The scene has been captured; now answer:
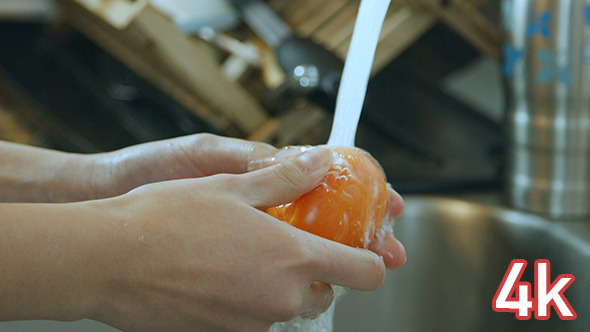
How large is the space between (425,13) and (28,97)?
729 millimetres

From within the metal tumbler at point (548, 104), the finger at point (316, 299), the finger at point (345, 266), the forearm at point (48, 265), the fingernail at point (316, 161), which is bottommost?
the forearm at point (48, 265)

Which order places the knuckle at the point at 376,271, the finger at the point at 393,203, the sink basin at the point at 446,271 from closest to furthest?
the knuckle at the point at 376,271
the finger at the point at 393,203
the sink basin at the point at 446,271

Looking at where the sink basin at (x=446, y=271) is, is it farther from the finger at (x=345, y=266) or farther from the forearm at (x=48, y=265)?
the forearm at (x=48, y=265)

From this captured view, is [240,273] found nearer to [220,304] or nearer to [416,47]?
[220,304]

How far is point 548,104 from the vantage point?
77 cm

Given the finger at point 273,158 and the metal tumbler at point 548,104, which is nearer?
the finger at point 273,158

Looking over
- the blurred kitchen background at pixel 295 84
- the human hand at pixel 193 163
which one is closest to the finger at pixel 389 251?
the human hand at pixel 193 163

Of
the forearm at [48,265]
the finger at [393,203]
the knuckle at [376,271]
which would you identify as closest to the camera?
the forearm at [48,265]

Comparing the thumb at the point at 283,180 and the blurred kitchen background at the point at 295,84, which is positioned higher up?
the blurred kitchen background at the point at 295,84

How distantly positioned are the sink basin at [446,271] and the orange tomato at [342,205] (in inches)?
13.6

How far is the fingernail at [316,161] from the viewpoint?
483 millimetres

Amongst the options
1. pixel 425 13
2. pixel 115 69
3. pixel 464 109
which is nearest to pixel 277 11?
pixel 425 13

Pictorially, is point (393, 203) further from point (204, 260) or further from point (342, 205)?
point (204, 260)

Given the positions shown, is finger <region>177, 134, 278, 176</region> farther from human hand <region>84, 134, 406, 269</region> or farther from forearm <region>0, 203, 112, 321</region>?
forearm <region>0, 203, 112, 321</region>
